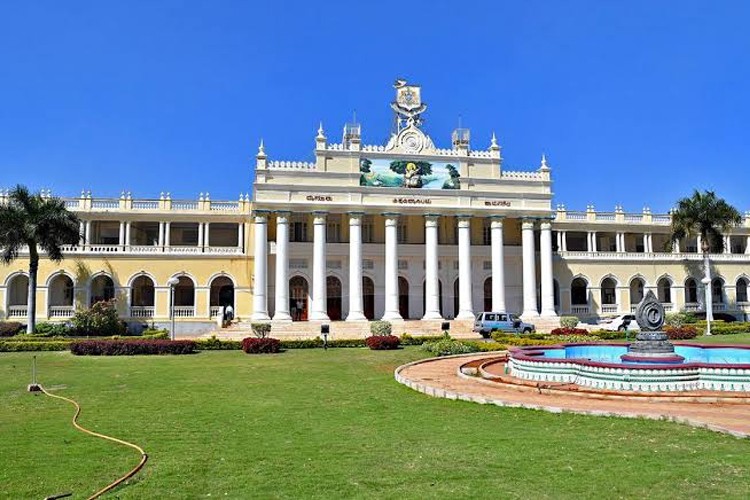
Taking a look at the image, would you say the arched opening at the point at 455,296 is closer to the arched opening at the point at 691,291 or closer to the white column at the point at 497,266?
the white column at the point at 497,266

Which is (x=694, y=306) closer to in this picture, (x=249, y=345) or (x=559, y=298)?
(x=559, y=298)

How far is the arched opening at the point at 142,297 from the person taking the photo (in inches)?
1630

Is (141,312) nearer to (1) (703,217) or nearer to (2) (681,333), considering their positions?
(2) (681,333)

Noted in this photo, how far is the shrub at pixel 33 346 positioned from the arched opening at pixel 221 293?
1546 centimetres

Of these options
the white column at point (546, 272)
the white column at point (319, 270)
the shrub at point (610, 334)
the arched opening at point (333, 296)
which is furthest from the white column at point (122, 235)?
the shrub at point (610, 334)

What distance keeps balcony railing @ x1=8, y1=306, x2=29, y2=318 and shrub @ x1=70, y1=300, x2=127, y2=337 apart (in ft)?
20.8

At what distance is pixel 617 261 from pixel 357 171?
22792mm

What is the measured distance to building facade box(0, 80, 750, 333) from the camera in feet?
134

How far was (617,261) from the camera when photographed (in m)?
48.7

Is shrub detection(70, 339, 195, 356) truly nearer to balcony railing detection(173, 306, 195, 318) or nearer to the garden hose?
the garden hose

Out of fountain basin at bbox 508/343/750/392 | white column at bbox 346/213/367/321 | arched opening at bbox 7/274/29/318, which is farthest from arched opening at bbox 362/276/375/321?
fountain basin at bbox 508/343/750/392

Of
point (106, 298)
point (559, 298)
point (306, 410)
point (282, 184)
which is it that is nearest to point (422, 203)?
point (282, 184)

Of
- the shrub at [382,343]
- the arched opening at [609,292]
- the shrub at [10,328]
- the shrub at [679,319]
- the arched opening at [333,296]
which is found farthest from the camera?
the arched opening at [609,292]

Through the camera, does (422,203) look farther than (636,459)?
Yes
